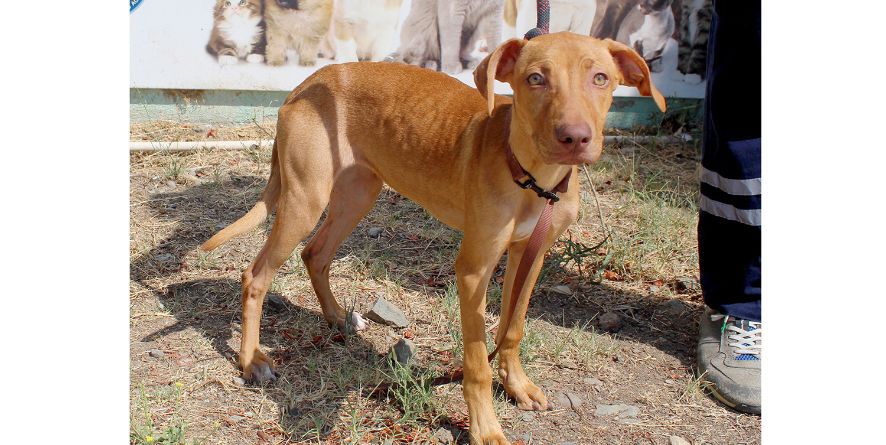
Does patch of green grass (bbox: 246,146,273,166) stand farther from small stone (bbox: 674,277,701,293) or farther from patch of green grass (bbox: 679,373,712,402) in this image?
patch of green grass (bbox: 679,373,712,402)

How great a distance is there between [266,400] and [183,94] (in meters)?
3.28

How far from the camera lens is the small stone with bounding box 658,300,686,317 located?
13.6 ft

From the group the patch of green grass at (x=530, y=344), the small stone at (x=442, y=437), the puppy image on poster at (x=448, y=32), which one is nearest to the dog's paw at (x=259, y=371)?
the small stone at (x=442, y=437)

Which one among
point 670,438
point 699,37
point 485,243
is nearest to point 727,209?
point 670,438

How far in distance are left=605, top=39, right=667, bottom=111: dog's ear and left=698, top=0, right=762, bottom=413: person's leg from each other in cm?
91

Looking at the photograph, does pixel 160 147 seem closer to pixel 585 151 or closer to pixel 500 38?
pixel 500 38

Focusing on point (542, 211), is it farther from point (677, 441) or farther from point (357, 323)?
point (357, 323)

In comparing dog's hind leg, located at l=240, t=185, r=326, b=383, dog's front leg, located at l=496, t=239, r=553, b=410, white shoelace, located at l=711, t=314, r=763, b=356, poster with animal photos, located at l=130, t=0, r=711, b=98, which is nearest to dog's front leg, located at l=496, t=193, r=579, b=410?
dog's front leg, located at l=496, t=239, r=553, b=410

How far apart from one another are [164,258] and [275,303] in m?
0.80

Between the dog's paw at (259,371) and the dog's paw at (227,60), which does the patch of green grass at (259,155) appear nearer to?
the dog's paw at (227,60)

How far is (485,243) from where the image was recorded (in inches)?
112

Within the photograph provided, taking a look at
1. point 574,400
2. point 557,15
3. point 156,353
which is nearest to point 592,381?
point 574,400

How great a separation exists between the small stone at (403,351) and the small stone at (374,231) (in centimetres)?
140

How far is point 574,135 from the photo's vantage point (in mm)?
2326
